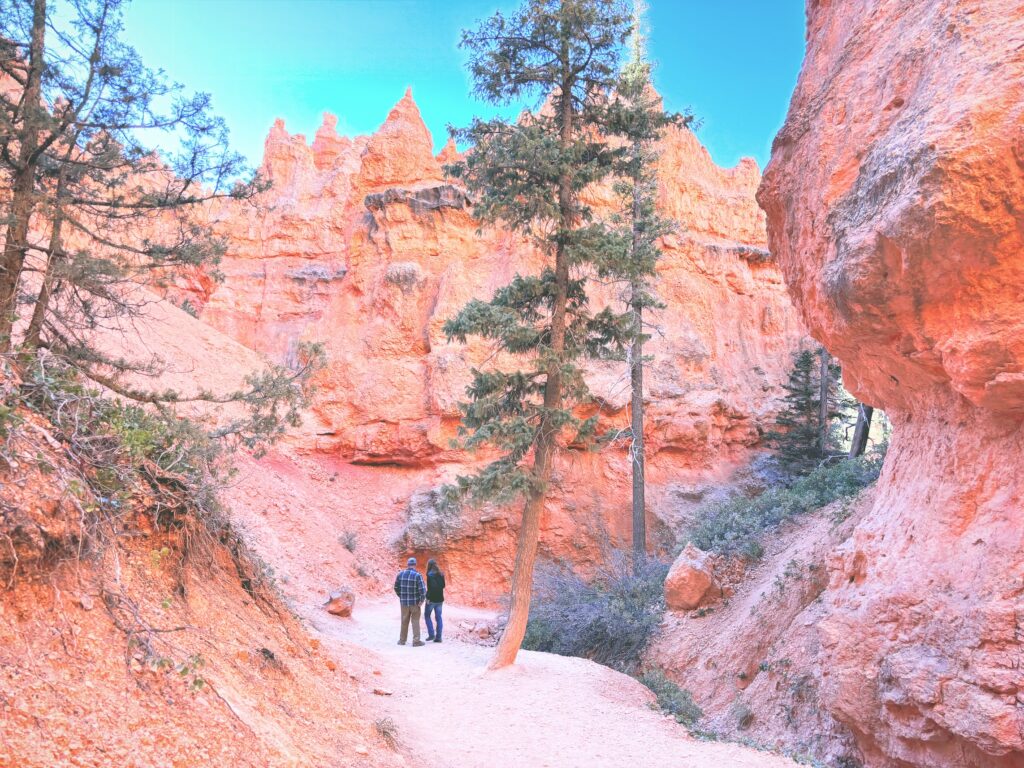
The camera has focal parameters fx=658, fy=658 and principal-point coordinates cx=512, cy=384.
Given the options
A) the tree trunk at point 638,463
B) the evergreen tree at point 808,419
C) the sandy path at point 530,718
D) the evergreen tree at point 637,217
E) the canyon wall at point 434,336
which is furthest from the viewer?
the evergreen tree at point 808,419

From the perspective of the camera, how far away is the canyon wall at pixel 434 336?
21516 millimetres

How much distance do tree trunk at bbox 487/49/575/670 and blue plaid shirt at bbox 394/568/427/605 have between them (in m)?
2.04

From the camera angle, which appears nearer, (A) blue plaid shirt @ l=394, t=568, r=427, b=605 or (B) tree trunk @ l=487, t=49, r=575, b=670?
(B) tree trunk @ l=487, t=49, r=575, b=670

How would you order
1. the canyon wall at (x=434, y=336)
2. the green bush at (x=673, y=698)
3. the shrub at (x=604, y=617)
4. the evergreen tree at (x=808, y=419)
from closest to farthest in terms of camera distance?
1. the green bush at (x=673, y=698)
2. the shrub at (x=604, y=617)
3. the canyon wall at (x=434, y=336)
4. the evergreen tree at (x=808, y=419)

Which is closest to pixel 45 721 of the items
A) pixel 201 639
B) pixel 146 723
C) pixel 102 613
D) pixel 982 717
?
pixel 146 723

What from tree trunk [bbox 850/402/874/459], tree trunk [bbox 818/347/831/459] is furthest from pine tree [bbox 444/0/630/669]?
tree trunk [bbox 818/347/831/459]

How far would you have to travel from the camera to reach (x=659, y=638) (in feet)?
39.5

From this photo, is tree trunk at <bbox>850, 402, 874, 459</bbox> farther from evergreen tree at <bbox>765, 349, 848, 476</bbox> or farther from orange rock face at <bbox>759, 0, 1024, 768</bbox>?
orange rock face at <bbox>759, 0, 1024, 768</bbox>

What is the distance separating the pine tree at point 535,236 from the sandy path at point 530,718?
45.0 inches

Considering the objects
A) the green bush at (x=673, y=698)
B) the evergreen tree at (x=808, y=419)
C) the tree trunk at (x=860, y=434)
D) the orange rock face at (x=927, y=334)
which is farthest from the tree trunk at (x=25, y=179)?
the evergreen tree at (x=808, y=419)

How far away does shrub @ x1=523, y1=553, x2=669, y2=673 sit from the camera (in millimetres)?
12242

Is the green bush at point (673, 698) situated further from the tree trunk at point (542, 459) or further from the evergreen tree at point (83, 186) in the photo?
the evergreen tree at point (83, 186)

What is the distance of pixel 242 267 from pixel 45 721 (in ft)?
93.5

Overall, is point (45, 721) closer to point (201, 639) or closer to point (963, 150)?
point (201, 639)
